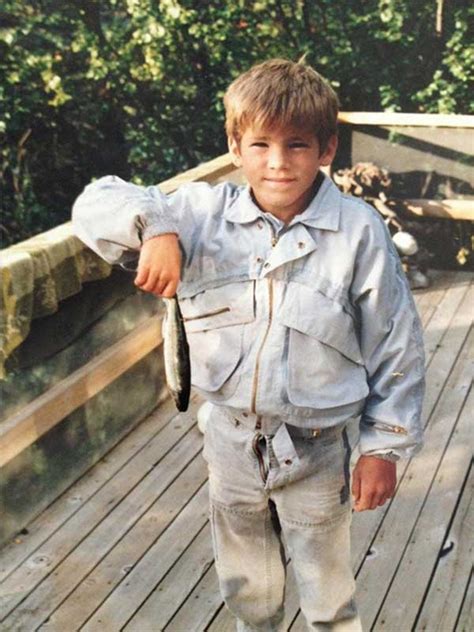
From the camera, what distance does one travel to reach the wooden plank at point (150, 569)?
292 centimetres

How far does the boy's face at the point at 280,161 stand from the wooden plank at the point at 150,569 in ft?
5.07

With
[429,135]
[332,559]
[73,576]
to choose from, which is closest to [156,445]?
[73,576]

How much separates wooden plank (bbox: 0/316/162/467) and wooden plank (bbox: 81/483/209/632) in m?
0.58

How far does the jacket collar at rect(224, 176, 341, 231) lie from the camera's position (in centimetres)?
195

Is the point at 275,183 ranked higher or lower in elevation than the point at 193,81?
higher

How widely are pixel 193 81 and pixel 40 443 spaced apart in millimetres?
6749

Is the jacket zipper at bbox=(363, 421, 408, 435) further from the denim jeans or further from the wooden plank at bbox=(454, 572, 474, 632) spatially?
the wooden plank at bbox=(454, 572, 474, 632)

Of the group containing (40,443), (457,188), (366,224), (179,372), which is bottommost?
(457,188)

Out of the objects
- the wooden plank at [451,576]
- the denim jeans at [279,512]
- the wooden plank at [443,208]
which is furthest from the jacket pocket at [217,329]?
the wooden plank at [443,208]

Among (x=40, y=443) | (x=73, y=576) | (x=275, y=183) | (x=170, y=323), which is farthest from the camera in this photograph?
(x=40, y=443)

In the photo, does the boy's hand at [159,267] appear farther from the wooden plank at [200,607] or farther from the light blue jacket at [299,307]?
the wooden plank at [200,607]

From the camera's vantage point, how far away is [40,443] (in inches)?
138

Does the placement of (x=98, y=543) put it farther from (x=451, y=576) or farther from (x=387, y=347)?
(x=387, y=347)

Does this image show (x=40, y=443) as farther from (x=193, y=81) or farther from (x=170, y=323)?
(x=193, y=81)
